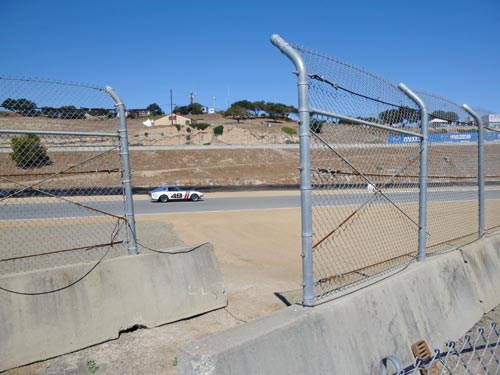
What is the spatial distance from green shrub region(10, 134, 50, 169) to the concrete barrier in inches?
65.2

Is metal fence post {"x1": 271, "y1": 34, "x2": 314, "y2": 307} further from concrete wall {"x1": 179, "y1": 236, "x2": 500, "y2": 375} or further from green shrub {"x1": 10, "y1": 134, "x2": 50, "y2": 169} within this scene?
green shrub {"x1": 10, "y1": 134, "x2": 50, "y2": 169}

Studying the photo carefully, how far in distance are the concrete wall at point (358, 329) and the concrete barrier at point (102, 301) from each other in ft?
8.40

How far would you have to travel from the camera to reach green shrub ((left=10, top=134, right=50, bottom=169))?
217 inches

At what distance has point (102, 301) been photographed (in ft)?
16.5

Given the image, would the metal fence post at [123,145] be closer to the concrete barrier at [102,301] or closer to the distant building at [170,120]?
the concrete barrier at [102,301]

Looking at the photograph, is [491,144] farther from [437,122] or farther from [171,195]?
[171,195]

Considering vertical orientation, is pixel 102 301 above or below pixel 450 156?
below

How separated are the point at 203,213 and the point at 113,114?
1490 centimetres

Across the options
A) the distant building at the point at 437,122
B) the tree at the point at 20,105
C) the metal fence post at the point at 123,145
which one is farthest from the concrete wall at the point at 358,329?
the tree at the point at 20,105

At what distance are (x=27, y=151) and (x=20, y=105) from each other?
119cm

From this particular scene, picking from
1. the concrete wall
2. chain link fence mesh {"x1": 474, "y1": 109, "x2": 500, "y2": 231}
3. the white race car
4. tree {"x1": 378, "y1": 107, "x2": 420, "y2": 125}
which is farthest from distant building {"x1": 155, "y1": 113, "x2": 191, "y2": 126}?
the concrete wall

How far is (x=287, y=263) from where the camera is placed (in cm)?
939

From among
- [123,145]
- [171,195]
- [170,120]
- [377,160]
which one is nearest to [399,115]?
[377,160]

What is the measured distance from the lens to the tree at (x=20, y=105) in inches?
184
